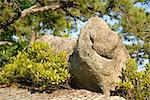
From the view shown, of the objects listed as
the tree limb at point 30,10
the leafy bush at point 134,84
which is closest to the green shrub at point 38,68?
the leafy bush at point 134,84

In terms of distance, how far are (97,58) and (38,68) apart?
0.99 metres

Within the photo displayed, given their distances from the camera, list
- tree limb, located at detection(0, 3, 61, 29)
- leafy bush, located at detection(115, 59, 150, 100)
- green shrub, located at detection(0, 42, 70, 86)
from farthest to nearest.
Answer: tree limb, located at detection(0, 3, 61, 29) → green shrub, located at detection(0, 42, 70, 86) → leafy bush, located at detection(115, 59, 150, 100)

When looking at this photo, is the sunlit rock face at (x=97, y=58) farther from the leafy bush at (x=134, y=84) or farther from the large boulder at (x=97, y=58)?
the leafy bush at (x=134, y=84)

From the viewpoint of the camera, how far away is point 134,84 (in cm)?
571

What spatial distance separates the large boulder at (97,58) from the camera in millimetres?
5469

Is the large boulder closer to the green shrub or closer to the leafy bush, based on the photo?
the leafy bush

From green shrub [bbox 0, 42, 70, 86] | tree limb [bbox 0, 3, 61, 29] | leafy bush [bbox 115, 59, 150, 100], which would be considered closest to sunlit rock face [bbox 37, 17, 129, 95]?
leafy bush [bbox 115, 59, 150, 100]

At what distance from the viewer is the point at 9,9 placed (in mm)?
8367

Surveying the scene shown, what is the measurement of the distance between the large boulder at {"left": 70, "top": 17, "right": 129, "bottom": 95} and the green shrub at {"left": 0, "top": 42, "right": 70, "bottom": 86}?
1.08 feet

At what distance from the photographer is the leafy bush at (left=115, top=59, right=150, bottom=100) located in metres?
5.60

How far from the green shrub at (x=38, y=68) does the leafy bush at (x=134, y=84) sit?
891 millimetres

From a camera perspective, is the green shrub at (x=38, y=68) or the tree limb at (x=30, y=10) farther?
the tree limb at (x=30, y=10)

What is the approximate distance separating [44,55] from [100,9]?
1833 mm

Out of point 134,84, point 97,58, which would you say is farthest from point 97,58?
point 134,84
